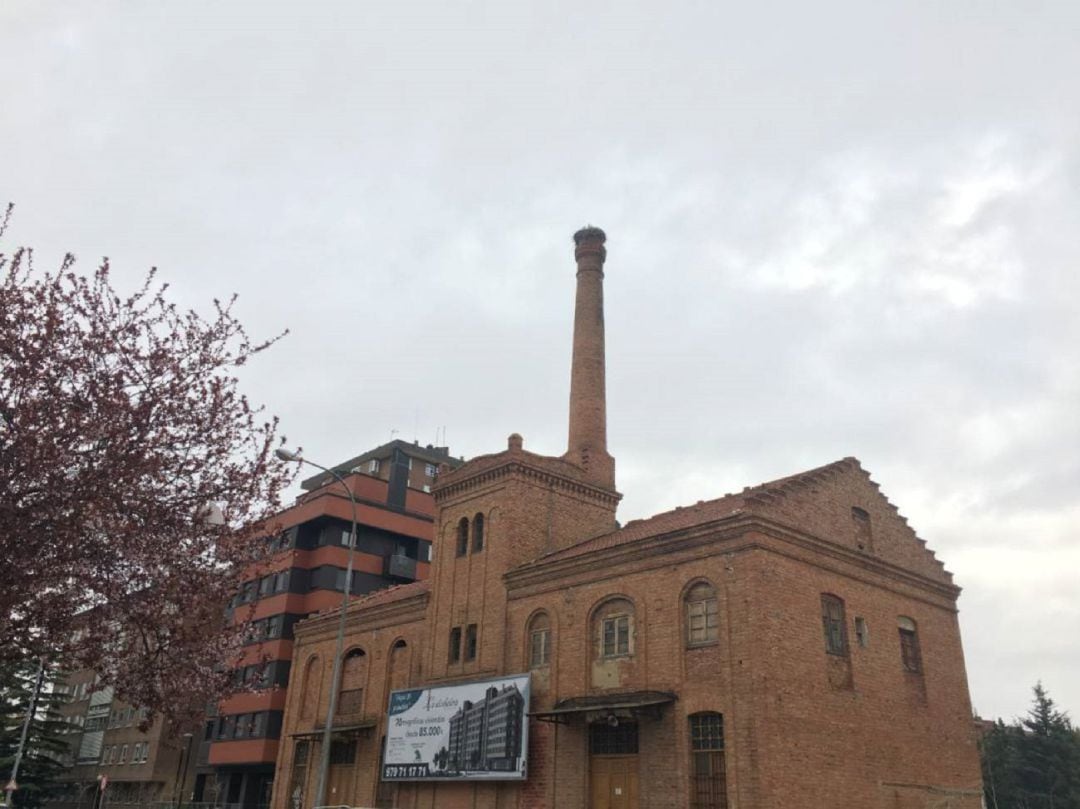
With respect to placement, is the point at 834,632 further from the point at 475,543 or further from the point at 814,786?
the point at 475,543

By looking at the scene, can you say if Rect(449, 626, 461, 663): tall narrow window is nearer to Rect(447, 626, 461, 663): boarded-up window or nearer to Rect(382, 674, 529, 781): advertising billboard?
Rect(447, 626, 461, 663): boarded-up window

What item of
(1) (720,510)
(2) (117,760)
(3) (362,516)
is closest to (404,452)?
(3) (362,516)

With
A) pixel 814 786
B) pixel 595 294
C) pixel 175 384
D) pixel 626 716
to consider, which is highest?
pixel 595 294

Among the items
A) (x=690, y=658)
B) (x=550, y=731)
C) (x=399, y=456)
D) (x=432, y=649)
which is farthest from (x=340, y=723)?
(x=399, y=456)

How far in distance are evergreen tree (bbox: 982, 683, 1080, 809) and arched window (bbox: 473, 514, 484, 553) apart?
33.2m

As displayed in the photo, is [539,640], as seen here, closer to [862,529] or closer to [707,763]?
[707,763]

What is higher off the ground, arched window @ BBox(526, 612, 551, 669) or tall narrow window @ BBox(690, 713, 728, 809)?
arched window @ BBox(526, 612, 551, 669)

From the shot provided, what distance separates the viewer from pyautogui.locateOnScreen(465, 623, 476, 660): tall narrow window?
2967 centimetres

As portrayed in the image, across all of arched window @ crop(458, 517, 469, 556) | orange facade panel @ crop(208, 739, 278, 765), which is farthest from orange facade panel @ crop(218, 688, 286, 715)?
arched window @ crop(458, 517, 469, 556)

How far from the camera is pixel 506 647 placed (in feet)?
92.5

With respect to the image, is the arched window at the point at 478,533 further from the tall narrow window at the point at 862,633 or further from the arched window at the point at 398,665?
the tall narrow window at the point at 862,633

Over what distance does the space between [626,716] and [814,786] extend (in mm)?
4908

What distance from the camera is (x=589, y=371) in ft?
117

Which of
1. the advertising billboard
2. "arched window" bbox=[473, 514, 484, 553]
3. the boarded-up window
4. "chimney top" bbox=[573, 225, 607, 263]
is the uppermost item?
"chimney top" bbox=[573, 225, 607, 263]
